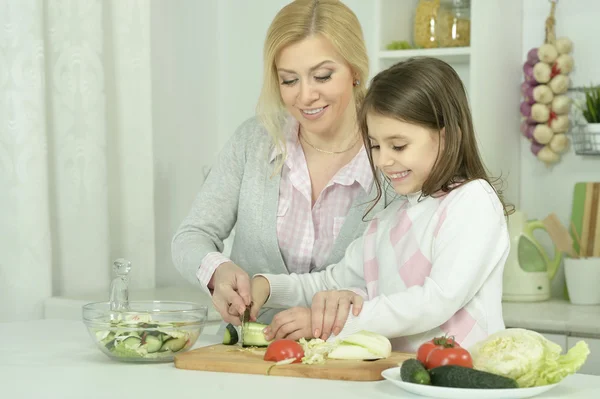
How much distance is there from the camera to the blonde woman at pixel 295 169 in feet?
5.81

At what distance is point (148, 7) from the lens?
2783 millimetres

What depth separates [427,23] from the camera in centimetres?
266

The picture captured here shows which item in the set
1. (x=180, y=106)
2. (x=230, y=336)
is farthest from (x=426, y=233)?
(x=180, y=106)

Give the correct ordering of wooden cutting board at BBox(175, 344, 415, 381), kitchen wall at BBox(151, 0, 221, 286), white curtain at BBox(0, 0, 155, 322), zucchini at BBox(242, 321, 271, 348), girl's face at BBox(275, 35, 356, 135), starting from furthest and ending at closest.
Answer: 1. kitchen wall at BBox(151, 0, 221, 286)
2. white curtain at BBox(0, 0, 155, 322)
3. girl's face at BBox(275, 35, 356, 135)
4. zucchini at BBox(242, 321, 271, 348)
5. wooden cutting board at BBox(175, 344, 415, 381)

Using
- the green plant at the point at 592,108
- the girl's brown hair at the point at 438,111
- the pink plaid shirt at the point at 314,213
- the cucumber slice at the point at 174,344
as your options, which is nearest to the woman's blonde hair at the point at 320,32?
the pink plaid shirt at the point at 314,213

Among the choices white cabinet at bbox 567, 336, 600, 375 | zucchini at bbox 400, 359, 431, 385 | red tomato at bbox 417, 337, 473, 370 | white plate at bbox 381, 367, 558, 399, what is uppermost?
red tomato at bbox 417, 337, 473, 370

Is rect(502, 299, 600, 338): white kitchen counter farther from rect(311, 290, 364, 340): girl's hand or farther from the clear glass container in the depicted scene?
rect(311, 290, 364, 340): girl's hand

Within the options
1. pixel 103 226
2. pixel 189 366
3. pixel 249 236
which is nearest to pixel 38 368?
pixel 189 366

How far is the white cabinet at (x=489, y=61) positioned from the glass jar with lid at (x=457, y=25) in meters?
0.05

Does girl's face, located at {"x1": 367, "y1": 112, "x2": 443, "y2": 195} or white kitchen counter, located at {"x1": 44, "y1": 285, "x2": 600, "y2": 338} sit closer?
girl's face, located at {"x1": 367, "y1": 112, "x2": 443, "y2": 195}

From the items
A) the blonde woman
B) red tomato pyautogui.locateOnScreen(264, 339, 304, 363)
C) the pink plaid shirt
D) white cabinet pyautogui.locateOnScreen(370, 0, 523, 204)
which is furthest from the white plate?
white cabinet pyautogui.locateOnScreen(370, 0, 523, 204)

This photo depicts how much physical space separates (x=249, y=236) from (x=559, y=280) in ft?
4.24

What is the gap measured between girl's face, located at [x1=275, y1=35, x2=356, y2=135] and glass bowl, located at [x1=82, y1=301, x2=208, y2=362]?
1.71ft

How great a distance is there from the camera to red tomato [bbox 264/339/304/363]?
1.32 meters
